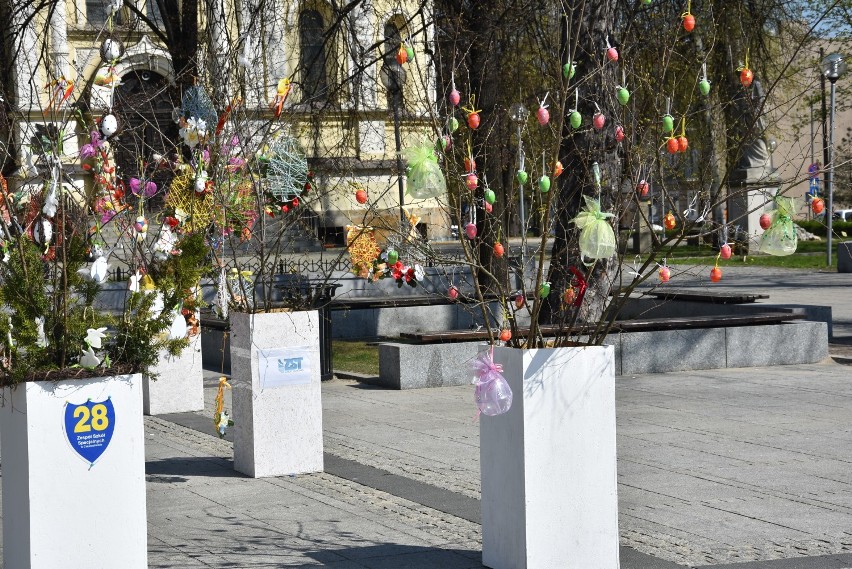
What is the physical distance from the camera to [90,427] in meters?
5.42

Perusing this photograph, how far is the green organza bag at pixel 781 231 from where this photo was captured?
5.68 metres

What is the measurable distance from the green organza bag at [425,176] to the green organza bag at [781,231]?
1.51 meters

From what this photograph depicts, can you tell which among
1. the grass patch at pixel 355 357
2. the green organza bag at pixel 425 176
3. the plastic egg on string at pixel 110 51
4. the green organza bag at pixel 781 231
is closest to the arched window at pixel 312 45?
the grass patch at pixel 355 357

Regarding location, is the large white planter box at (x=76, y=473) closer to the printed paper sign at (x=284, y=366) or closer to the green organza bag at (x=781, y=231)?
the green organza bag at (x=781, y=231)

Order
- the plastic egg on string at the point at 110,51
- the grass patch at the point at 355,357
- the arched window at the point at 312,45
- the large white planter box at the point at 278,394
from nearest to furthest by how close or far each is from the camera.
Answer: the plastic egg on string at the point at 110,51, the large white planter box at the point at 278,394, the grass patch at the point at 355,357, the arched window at the point at 312,45

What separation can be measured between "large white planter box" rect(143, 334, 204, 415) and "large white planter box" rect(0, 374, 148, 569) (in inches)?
245

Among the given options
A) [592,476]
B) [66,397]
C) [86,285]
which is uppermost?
[86,285]

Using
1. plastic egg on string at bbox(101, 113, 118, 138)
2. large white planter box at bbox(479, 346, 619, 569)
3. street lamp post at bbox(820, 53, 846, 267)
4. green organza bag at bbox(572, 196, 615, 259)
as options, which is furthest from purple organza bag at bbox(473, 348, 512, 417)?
plastic egg on string at bbox(101, 113, 118, 138)

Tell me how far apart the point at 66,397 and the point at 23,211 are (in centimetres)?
177

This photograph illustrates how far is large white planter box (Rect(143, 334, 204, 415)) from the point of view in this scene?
38.7 ft

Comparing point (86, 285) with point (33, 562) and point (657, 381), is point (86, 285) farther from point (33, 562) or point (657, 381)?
point (657, 381)

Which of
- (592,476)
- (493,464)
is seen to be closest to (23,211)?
(493,464)

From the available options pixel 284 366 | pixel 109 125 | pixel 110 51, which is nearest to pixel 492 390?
pixel 109 125

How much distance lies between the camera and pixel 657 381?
13211mm
